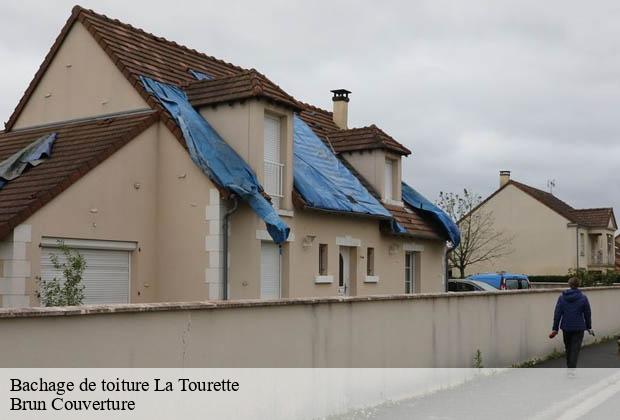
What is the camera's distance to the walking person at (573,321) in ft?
47.3

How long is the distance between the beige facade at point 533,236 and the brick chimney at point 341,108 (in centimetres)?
3095

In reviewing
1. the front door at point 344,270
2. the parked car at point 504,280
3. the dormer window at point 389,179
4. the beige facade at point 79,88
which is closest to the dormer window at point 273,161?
the beige facade at point 79,88

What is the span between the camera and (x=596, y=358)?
57.7 feet

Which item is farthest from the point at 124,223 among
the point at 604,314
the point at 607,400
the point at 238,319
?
the point at 604,314

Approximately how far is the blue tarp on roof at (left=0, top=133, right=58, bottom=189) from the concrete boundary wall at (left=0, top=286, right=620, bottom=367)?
8055 mm

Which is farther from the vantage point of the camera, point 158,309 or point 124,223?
point 124,223

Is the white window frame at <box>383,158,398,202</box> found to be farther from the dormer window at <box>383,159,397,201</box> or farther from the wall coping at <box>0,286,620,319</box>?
the wall coping at <box>0,286,620,319</box>

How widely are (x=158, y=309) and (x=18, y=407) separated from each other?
5.32ft

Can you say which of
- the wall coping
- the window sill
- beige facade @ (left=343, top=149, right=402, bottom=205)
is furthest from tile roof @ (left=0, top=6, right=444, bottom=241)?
the wall coping

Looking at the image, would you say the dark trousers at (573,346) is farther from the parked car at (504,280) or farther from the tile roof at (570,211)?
the tile roof at (570,211)

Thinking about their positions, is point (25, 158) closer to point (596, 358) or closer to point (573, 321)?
point (573, 321)

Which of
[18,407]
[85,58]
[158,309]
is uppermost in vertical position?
[85,58]

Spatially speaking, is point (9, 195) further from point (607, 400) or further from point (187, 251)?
point (607, 400)

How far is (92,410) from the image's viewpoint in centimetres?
703
